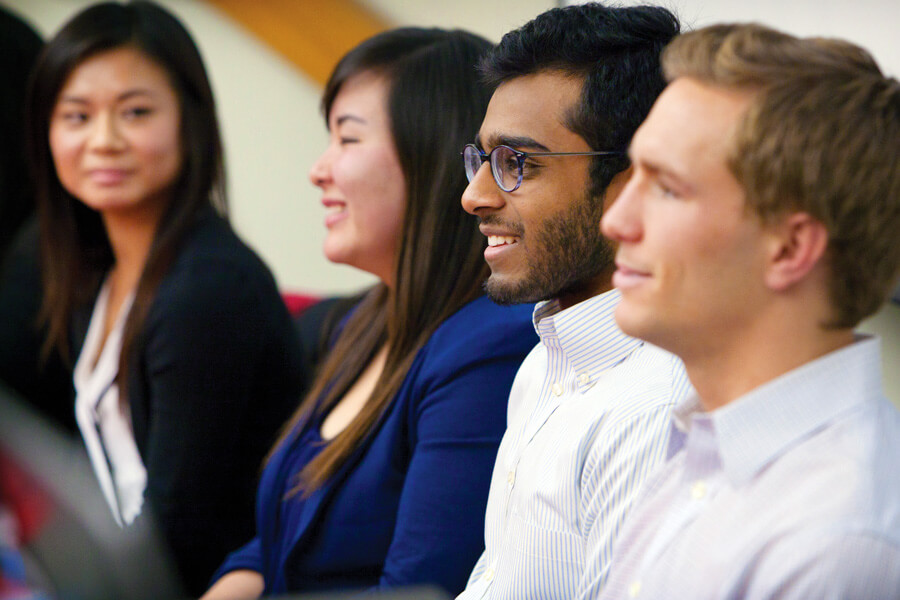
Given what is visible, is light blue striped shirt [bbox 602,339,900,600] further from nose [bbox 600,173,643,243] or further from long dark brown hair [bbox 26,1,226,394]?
long dark brown hair [bbox 26,1,226,394]

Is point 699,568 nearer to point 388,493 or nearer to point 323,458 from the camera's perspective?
point 388,493

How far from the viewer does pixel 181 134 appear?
2.08m

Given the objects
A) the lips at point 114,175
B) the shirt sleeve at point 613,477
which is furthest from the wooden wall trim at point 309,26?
the shirt sleeve at point 613,477

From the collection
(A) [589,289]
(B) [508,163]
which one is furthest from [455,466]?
(B) [508,163]

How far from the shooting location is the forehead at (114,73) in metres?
2.02

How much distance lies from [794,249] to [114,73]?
5.46 ft

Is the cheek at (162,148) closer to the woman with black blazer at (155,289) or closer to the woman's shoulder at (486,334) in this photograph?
the woman with black blazer at (155,289)

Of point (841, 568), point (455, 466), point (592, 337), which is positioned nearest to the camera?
point (841, 568)

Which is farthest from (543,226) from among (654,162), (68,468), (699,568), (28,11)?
(28,11)

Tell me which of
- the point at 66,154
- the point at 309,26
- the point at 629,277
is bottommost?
the point at 629,277

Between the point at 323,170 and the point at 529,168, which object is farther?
the point at 323,170

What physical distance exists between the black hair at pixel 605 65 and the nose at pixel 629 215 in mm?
308

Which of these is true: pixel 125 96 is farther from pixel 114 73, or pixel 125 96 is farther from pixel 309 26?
pixel 309 26

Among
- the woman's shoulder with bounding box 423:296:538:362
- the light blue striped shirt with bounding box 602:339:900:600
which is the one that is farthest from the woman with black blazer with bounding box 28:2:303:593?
the light blue striped shirt with bounding box 602:339:900:600
